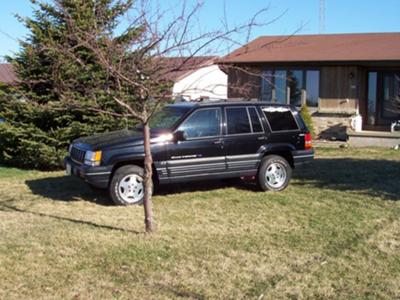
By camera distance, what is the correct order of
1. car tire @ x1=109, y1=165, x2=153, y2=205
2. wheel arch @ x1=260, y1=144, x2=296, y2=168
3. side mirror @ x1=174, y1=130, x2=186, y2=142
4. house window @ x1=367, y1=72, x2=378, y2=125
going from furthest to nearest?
house window @ x1=367, y1=72, x2=378, y2=125 < wheel arch @ x1=260, y1=144, x2=296, y2=168 < side mirror @ x1=174, y1=130, x2=186, y2=142 < car tire @ x1=109, y1=165, x2=153, y2=205

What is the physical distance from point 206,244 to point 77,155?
3.42m

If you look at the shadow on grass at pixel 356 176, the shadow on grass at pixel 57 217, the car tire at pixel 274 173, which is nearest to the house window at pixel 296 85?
the shadow on grass at pixel 356 176

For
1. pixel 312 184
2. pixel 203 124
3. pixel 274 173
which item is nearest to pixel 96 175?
pixel 203 124

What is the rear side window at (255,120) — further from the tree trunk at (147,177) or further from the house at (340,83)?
the house at (340,83)

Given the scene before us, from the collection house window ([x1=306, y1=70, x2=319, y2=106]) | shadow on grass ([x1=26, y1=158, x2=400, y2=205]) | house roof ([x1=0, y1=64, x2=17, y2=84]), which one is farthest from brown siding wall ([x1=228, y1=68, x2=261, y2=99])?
house window ([x1=306, y1=70, x2=319, y2=106])

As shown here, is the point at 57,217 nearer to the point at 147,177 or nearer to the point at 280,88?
the point at 147,177

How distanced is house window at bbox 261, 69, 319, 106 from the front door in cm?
213

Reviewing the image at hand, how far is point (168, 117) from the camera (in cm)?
926

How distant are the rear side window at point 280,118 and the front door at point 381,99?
11411 millimetres

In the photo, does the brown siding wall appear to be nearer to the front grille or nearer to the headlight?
the headlight

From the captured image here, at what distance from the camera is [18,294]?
486 cm

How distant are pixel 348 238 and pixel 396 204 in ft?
7.50

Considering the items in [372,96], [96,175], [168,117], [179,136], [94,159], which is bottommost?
[96,175]

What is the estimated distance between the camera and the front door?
20.5 metres
